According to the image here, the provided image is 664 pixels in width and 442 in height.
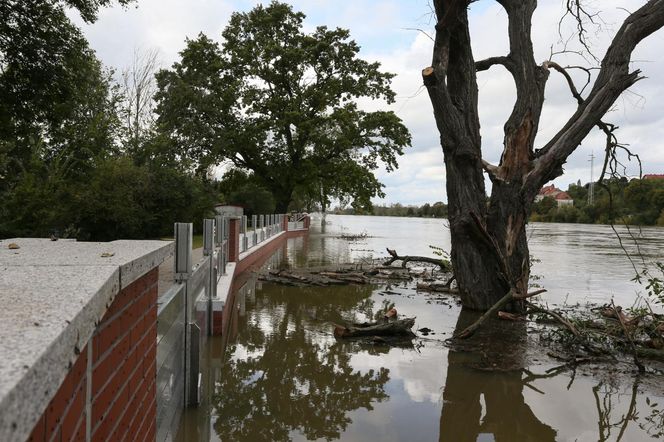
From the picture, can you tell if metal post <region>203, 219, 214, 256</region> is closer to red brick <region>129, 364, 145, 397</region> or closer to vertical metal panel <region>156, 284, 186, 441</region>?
vertical metal panel <region>156, 284, 186, 441</region>

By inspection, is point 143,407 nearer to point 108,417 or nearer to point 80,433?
point 108,417

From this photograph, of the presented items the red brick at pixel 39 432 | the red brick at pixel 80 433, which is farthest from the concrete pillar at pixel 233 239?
the red brick at pixel 39 432

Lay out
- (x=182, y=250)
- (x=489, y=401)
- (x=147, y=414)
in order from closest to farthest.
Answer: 1. (x=147, y=414)
2. (x=182, y=250)
3. (x=489, y=401)

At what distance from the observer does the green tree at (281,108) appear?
2941 cm

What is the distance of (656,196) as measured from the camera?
208 feet

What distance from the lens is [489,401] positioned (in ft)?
17.3

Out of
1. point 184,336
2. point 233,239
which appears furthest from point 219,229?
point 184,336

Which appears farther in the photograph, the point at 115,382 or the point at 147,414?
the point at 147,414

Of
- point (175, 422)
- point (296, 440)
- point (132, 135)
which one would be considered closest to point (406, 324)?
point (296, 440)

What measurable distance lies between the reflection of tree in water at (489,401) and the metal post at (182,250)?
102 inches

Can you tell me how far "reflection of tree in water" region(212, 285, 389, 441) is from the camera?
4.50 m

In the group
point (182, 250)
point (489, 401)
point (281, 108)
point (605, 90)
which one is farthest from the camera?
point (281, 108)

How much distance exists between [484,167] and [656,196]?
6542 centimetres

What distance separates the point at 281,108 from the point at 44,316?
30.4 metres
